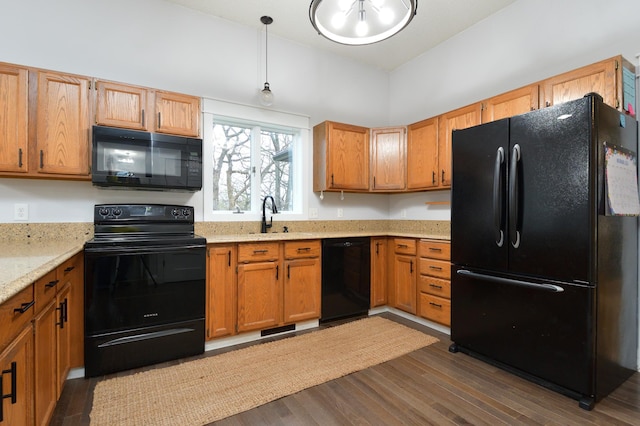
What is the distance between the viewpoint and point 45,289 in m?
1.51

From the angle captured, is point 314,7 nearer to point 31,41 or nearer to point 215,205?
point 215,205

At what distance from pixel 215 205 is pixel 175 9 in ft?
6.29

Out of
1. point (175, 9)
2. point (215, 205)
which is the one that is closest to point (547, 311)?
point (215, 205)

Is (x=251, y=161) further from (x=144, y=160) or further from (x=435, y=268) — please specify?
(x=435, y=268)

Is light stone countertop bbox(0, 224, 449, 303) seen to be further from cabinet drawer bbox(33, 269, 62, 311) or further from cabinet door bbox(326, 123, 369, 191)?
cabinet door bbox(326, 123, 369, 191)

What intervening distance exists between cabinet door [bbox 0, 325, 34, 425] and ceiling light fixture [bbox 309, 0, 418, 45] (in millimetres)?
2012

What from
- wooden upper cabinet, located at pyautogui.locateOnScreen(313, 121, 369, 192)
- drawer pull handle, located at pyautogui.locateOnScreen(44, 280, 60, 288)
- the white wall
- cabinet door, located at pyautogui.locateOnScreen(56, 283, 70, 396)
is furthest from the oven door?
wooden upper cabinet, located at pyautogui.locateOnScreen(313, 121, 369, 192)

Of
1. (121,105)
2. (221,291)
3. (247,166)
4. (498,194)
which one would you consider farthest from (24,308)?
(498,194)

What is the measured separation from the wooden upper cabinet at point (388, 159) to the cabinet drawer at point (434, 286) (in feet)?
3.75

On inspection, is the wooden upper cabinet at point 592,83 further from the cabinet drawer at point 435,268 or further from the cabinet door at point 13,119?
the cabinet door at point 13,119

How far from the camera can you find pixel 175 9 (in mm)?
3023

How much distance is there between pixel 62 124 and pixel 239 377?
7.37 ft

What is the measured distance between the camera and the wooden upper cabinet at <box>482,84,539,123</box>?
2.59m

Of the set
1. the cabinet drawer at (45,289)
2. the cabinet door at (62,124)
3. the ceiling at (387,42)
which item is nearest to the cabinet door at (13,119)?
the cabinet door at (62,124)
